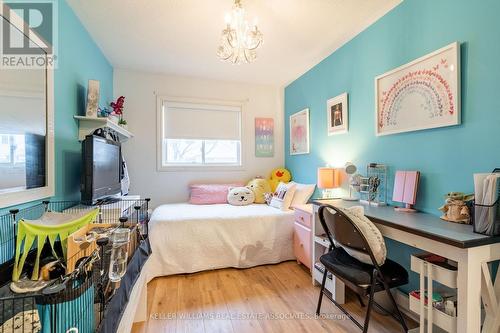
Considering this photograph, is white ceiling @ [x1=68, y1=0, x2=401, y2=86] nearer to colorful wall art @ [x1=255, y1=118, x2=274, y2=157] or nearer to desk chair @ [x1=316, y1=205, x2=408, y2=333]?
colorful wall art @ [x1=255, y1=118, x2=274, y2=157]

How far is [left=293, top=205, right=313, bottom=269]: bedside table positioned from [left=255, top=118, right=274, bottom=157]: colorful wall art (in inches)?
57.9

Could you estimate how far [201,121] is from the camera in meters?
3.60

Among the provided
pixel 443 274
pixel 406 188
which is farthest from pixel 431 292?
pixel 406 188

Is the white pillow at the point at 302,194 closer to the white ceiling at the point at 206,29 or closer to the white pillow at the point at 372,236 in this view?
the white pillow at the point at 372,236

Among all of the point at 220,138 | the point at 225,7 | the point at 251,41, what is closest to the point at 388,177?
the point at 251,41

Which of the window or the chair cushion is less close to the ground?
the window

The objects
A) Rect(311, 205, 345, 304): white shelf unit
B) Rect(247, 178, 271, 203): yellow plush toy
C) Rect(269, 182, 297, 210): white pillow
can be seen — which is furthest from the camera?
Rect(247, 178, 271, 203): yellow plush toy

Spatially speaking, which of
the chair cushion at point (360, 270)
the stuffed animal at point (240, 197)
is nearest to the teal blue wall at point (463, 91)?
the chair cushion at point (360, 270)

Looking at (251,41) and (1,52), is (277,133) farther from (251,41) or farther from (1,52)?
(1,52)

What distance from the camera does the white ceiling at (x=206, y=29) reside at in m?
1.90

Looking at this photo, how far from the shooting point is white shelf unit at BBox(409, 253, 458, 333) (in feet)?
3.69

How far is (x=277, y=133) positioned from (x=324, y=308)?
2734 mm

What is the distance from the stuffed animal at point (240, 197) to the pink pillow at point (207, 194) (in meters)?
0.12

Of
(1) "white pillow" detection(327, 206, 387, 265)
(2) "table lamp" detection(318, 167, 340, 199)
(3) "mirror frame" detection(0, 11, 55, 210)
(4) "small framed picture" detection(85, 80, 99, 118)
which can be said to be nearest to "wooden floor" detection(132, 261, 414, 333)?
(1) "white pillow" detection(327, 206, 387, 265)
